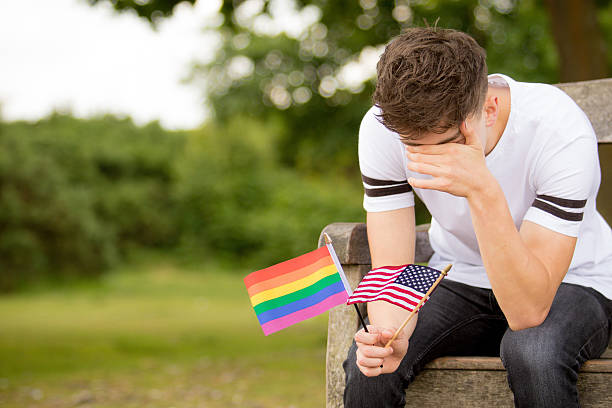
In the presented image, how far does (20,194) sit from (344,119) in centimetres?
481

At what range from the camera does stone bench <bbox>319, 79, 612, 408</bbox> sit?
5.42ft

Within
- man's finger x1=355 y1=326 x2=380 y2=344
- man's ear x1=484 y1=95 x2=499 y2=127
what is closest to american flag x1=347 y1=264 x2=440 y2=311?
man's finger x1=355 y1=326 x2=380 y2=344

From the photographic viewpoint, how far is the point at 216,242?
15648 millimetres

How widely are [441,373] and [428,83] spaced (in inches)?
30.1

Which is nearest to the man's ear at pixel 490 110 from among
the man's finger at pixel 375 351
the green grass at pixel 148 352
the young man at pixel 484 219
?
the young man at pixel 484 219

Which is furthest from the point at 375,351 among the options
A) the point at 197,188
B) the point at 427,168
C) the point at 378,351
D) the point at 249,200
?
the point at 249,200

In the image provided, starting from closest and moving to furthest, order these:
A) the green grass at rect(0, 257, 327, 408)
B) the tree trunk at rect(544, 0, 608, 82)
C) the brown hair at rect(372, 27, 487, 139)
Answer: the brown hair at rect(372, 27, 487, 139) → the green grass at rect(0, 257, 327, 408) → the tree trunk at rect(544, 0, 608, 82)

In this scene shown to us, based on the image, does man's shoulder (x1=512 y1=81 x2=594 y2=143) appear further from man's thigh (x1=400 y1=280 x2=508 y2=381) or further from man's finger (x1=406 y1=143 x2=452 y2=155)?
man's thigh (x1=400 y1=280 x2=508 y2=381)

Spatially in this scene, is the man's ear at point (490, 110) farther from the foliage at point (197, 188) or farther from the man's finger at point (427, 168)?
the foliage at point (197, 188)

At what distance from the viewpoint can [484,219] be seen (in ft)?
5.25

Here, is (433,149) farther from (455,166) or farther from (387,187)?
(387,187)

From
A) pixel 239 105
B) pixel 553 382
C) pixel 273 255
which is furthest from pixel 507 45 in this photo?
pixel 273 255

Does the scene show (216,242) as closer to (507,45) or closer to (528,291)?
(507,45)

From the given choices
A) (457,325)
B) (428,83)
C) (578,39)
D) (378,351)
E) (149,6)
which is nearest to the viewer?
(428,83)
